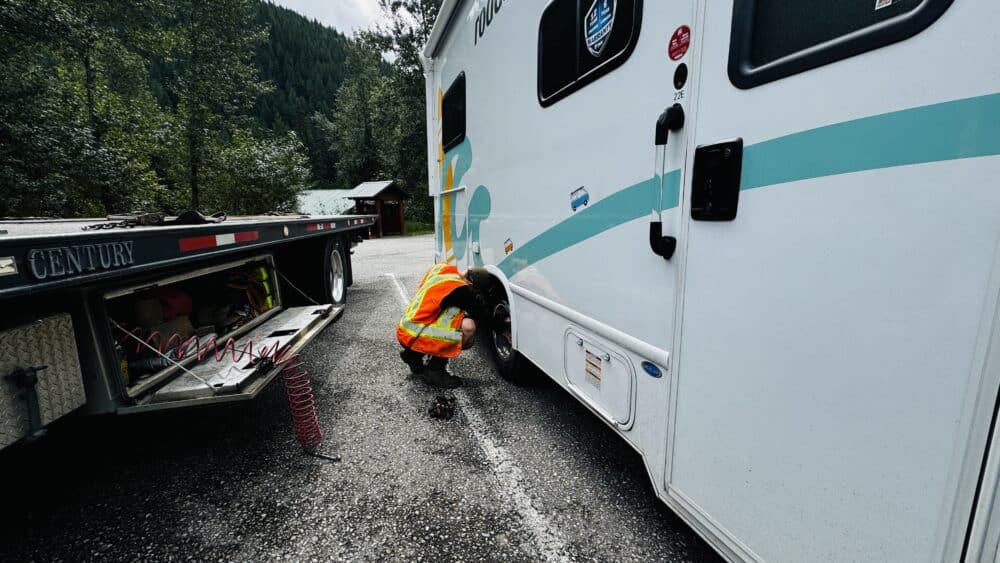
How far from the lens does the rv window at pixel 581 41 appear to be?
1.92 metres

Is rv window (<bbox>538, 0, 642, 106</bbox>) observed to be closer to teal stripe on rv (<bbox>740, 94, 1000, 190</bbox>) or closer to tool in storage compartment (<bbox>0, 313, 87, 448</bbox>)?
teal stripe on rv (<bbox>740, 94, 1000, 190</bbox>)

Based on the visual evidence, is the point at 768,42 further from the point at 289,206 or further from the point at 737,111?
the point at 289,206

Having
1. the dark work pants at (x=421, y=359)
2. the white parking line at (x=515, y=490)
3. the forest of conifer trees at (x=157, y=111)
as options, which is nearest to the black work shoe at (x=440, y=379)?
the dark work pants at (x=421, y=359)

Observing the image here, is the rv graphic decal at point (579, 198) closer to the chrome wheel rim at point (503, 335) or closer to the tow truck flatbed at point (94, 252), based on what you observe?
the chrome wheel rim at point (503, 335)

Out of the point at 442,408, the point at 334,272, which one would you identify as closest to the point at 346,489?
the point at 442,408

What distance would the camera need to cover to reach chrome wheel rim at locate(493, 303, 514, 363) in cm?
370

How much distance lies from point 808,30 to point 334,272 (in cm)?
555

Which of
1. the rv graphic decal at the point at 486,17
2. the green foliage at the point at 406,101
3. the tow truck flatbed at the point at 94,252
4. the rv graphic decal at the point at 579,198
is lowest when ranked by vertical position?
the tow truck flatbed at the point at 94,252

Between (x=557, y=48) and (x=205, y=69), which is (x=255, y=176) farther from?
(x=557, y=48)

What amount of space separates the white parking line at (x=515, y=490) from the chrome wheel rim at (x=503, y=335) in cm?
60

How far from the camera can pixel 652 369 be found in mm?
1802

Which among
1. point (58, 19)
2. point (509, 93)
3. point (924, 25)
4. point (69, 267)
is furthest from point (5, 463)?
point (58, 19)

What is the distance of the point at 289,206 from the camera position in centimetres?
2386

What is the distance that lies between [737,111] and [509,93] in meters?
2.03
